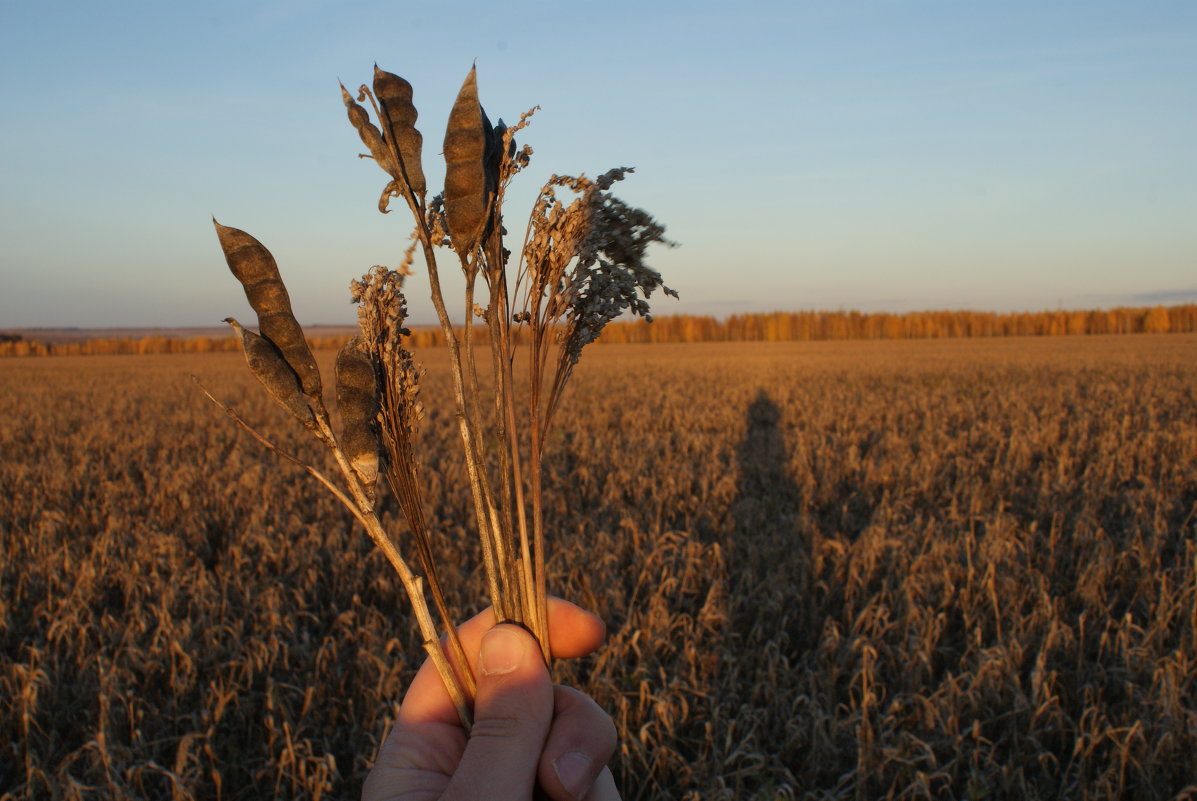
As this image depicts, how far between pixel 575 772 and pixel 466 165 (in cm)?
99

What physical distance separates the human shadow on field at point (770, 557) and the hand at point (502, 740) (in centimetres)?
331

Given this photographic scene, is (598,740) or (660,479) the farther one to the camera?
(660,479)

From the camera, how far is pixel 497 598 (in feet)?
3.90

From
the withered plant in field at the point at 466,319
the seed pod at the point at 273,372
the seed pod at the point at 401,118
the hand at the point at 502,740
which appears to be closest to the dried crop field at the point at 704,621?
the hand at the point at 502,740

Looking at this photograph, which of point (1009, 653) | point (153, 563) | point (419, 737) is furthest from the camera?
point (153, 563)

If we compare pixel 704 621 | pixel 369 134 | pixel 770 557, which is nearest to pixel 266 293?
pixel 369 134

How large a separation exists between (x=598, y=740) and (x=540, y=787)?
135mm

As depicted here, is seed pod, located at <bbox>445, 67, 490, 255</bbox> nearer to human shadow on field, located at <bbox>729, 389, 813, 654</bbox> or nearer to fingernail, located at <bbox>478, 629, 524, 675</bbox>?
fingernail, located at <bbox>478, 629, 524, 675</bbox>

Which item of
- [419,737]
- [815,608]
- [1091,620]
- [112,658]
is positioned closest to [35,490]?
[112,658]

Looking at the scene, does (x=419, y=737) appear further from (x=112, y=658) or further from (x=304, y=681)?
(x=112, y=658)

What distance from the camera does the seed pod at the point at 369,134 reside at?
104 cm

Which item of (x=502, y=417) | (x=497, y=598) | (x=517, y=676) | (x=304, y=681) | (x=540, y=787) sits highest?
(x=502, y=417)

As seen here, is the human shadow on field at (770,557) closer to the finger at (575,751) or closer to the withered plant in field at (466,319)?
the finger at (575,751)

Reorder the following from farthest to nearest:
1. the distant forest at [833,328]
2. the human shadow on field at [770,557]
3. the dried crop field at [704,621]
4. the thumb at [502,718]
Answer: the distant forest at [833,328] → the human shadow on field at [770,557] → the dried crop field at [704,621] → the thumb at [502,718]
